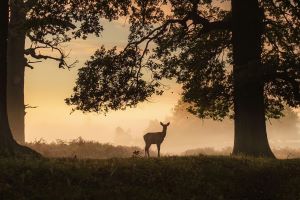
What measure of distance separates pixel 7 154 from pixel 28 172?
10.9 ft

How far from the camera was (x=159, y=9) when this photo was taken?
23.8 metres

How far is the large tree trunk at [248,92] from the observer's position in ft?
69.6

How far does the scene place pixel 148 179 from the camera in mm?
13070

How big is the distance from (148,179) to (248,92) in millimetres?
9465

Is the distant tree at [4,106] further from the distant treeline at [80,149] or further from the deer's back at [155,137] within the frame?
the deer's back at [155,137]

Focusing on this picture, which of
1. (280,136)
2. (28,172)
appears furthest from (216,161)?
(280,136)

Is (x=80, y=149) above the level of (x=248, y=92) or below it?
below

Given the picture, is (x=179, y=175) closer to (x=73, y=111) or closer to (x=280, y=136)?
(x=73, y=111)

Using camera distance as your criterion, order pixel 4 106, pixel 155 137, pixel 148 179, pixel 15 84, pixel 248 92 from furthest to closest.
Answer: pixel 15 84 → pixel 155 137 → pixel 248 92 → pixel 4 106 → pixel 148 179

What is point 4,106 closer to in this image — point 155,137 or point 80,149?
point 155,137

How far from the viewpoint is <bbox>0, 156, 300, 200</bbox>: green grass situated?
458 inches

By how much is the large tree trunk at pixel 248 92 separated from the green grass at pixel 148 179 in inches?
195

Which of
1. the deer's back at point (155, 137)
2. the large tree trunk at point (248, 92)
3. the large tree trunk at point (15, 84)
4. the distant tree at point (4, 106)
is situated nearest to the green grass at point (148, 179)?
the distant tree at point (4, 106)

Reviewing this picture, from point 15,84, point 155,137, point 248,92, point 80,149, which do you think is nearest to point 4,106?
point 248,92
